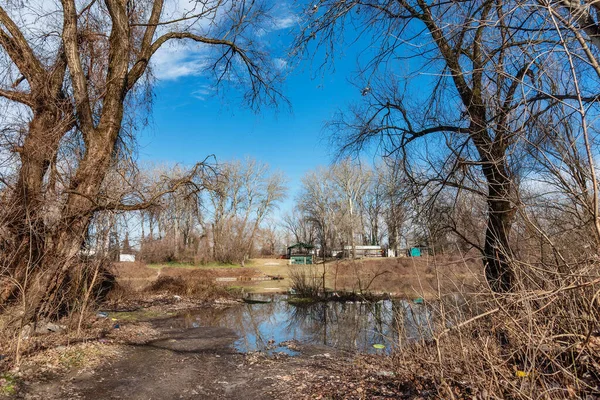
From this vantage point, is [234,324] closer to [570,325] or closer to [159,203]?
[159,203]

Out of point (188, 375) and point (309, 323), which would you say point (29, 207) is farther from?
point (309, 323)

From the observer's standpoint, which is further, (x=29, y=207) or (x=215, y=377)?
(x=29, y=207)

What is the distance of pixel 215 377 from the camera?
6.50 meters

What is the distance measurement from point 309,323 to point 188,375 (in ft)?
23.7

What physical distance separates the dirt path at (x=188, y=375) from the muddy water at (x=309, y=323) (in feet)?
3.75

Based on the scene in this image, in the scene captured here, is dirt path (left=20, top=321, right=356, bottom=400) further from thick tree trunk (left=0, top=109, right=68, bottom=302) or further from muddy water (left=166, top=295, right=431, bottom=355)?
thick tree trunk (left=0, top=109, right=68, bottom=302)

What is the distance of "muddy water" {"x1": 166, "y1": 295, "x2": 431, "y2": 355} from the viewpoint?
31.2 ft

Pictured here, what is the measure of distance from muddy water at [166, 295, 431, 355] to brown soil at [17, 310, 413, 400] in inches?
45.7

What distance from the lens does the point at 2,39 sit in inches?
305

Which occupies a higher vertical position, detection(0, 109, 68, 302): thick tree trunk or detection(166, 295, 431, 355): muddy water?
detection(0, 109, 68, 302): thick tree trunk

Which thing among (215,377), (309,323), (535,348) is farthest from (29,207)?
(309,323)

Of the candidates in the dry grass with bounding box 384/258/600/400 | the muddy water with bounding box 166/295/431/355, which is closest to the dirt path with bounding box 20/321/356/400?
the muddy water with bounding box 166/295/431/355

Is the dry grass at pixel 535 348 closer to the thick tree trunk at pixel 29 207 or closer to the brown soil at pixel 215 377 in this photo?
the brown soil at pixel 215 377

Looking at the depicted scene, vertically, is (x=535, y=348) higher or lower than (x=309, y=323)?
higher
